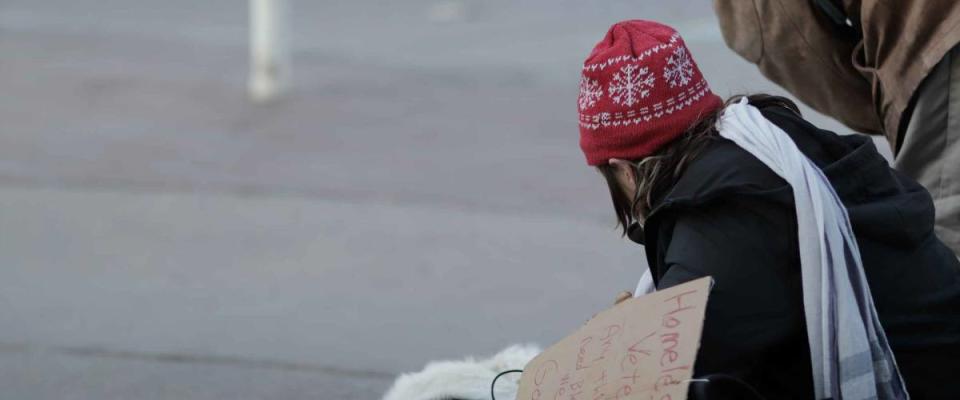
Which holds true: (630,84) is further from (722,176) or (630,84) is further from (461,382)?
(461,382)

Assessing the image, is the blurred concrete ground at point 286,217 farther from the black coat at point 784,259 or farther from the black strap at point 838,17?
the black coat at point 784,259

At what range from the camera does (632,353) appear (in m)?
2.05

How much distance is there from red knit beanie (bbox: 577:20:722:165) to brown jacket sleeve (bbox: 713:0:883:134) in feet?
2.71

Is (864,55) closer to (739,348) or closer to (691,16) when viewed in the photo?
(739,348)

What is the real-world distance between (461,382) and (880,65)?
3.74 ft

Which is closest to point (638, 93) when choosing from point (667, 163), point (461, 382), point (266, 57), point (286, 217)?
point (667, 163)

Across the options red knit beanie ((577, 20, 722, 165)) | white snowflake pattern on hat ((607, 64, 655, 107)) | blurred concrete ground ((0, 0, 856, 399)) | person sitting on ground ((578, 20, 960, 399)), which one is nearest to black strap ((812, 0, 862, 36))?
person sitting on ground ((578, 20, 960, 399))

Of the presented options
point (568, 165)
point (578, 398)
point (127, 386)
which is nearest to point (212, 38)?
point (568, 165)

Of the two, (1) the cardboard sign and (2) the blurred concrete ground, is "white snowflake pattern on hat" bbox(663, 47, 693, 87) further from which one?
(2) the blurred concrete ground

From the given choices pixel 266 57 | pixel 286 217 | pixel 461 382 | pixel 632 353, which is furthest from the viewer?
pixel 266 57

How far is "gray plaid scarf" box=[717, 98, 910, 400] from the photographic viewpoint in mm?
2049

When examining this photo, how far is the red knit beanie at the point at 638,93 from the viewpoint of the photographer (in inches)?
86.5

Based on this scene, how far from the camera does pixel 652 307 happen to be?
2051 mm

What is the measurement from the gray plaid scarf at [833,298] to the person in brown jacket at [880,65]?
2.50ft
